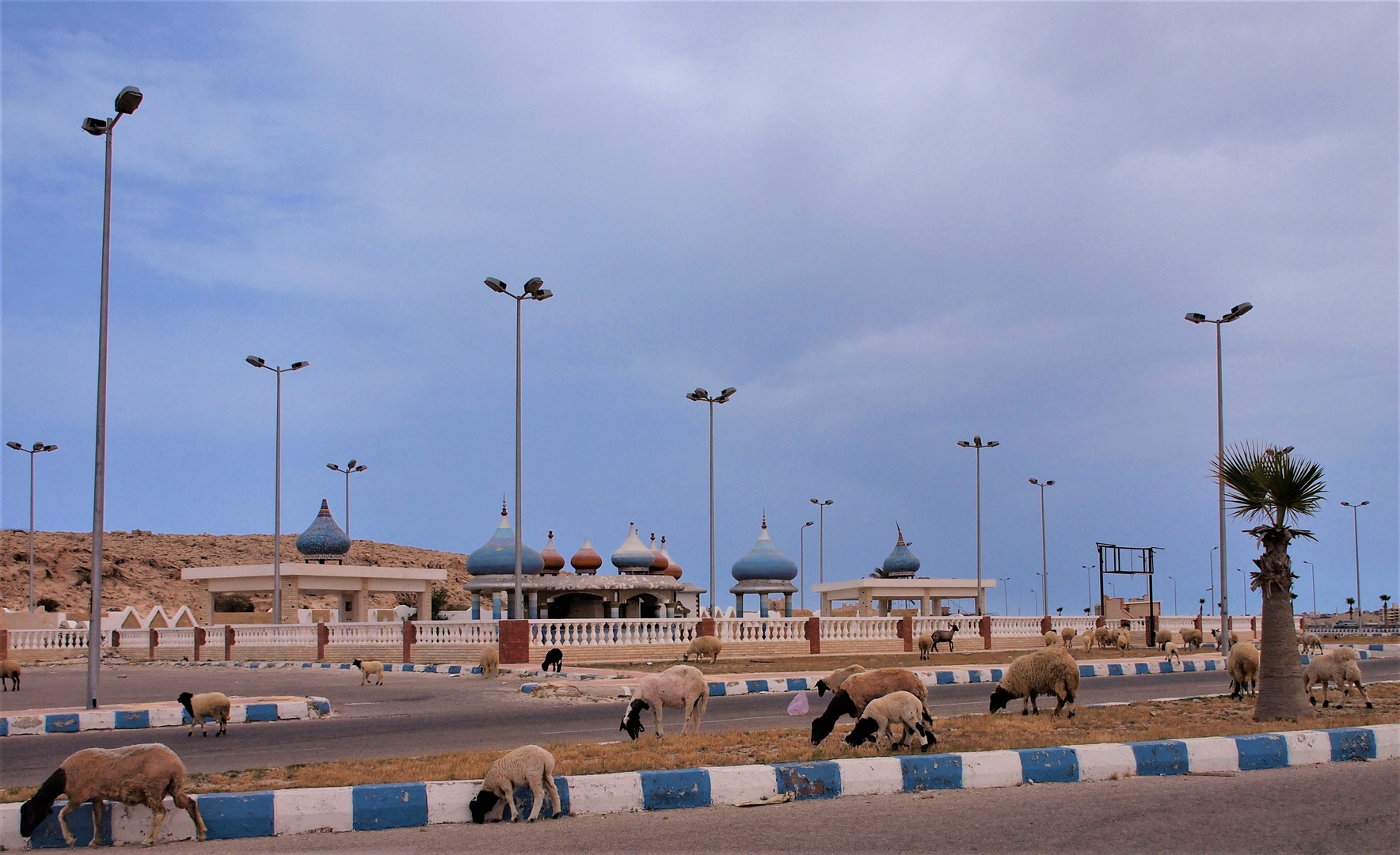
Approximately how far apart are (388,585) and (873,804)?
3895cm

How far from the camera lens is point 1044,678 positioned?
46.2 ft

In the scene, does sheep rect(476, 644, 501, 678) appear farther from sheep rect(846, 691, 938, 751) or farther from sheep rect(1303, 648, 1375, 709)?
sheep rect(1303, 648, 1375, 709)

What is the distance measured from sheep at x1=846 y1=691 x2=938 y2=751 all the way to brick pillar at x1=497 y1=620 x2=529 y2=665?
1813 cm

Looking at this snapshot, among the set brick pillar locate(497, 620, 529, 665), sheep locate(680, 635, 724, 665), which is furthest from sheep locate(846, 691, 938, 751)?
brick pillar locate(497, 620, 529, 665)

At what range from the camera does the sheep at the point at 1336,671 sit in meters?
15.5

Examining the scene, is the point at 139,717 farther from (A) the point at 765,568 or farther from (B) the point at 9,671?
(A) the point at 765,568

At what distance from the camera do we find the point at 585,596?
4447 cm

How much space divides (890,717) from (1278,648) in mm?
6292

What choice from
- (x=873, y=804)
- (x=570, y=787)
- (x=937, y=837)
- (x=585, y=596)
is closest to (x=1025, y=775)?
(x=873, y=804)

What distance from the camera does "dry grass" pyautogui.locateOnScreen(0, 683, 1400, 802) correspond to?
9469mm

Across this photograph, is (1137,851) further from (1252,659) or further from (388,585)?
(388,585)

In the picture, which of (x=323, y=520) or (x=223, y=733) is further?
(x=323, y=520)

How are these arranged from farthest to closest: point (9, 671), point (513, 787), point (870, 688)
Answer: point (9, 671)
point (870, 688)
point (513, 787)

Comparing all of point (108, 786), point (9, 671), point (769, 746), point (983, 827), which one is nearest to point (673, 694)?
point (769, 746)
